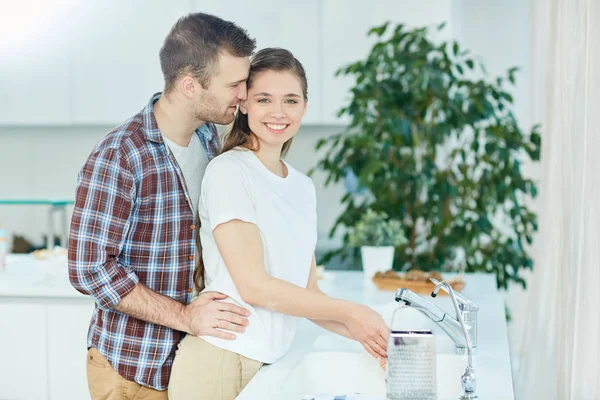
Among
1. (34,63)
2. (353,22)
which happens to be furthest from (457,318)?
(34,63)

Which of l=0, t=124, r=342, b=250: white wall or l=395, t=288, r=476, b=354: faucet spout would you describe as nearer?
l=395, t=288, r=476, b=354: faucet spout

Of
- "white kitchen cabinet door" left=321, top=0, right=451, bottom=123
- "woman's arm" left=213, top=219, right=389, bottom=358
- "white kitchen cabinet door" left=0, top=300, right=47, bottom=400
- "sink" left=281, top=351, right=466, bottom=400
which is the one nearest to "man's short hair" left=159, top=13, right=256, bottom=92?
"woman's arm" left=213, top=219, right=389, bottom=358

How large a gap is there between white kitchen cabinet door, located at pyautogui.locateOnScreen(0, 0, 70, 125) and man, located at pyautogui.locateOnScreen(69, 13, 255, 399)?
2849 mm

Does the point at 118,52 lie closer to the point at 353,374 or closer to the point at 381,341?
the point at 353,374

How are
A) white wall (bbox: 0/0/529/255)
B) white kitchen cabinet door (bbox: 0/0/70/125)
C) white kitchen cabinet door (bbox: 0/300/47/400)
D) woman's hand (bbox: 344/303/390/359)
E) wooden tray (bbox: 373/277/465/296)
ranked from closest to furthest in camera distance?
1. woman's hand (bbox: 344/303/390/359)
2. wooden tray (bbox: 373/277/465/296)
3. white kitchen cabinet door (bbox: 0/300/47/400)
4. white kitchen cabinet door (bbox: 0/0/70/125)
5. white wall (bbox: 0/0/529/255)

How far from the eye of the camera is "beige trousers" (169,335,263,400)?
1592 millimetres

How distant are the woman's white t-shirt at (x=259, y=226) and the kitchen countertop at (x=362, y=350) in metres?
0.08

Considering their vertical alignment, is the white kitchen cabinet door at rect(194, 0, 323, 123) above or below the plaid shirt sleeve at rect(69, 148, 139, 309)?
above

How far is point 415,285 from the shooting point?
2551mm

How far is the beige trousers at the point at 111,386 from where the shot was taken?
1.71 meters

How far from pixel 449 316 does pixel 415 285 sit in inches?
35.1

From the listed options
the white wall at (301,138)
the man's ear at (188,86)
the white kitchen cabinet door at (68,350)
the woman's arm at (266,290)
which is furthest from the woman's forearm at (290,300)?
the white wall at (301,138)

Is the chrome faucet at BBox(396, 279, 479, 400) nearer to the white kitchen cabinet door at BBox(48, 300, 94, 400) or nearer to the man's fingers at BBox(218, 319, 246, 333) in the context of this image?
the man's fingers at BBox(218, 319, 246, 333)

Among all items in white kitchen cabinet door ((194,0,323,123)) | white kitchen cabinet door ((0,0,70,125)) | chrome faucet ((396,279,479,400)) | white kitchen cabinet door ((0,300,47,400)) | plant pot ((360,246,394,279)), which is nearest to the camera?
chrome faucet ((396,279,479,400))
